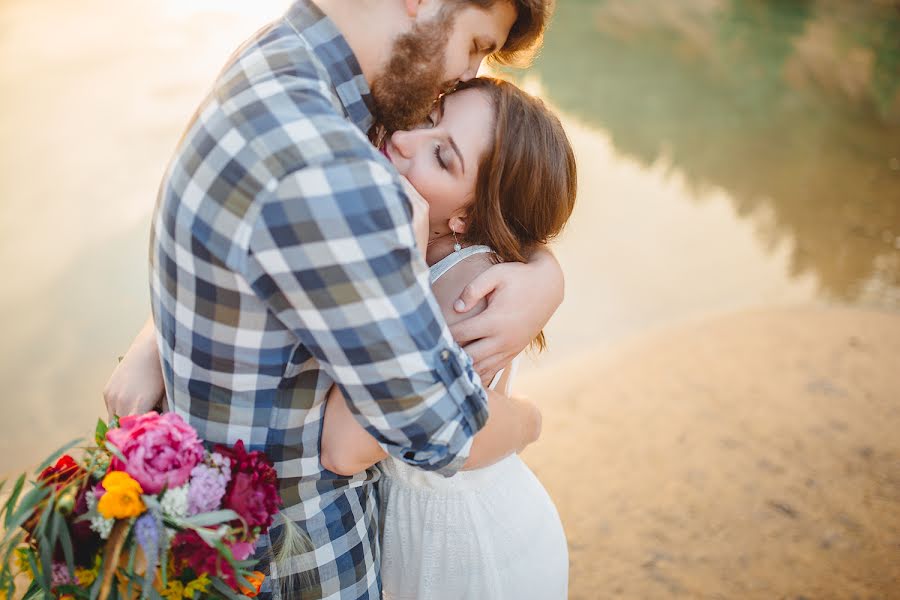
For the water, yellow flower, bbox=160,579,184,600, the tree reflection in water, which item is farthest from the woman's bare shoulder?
the tree reflection in water

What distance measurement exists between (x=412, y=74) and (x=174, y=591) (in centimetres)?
113

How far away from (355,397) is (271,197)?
372 millimetres

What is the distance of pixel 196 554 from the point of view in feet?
4.39

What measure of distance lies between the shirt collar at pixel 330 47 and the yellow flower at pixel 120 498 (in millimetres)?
811

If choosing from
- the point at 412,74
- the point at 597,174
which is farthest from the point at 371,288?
the point at 597,174

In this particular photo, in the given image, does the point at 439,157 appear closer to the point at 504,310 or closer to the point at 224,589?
the point at 504,310

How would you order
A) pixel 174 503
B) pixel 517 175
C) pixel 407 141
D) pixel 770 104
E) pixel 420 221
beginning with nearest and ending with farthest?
pixel 174 503
pixel 420 221
pixel 407 141
pixel 517 175
pixel 770 104

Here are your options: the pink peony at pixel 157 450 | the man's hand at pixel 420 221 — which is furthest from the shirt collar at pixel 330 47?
the pink peony at pixel 157 450

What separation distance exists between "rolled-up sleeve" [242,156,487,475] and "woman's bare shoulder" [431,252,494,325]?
48 cm

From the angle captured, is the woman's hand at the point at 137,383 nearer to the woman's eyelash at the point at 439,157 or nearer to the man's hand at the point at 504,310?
the man's hand at the point at 504,310

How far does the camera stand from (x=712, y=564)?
3275 millimetres

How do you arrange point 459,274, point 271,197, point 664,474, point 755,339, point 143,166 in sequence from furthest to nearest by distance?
point 143,166 < point 755,339 < point 664,474 < point 459,274 < point 271,197

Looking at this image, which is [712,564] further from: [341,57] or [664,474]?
[341,57]

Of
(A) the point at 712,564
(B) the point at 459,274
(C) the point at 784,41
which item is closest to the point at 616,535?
(A) the point at 712,564
